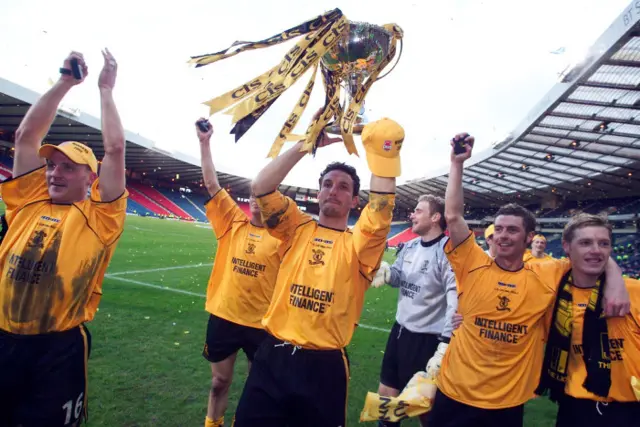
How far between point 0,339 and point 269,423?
60.8 inches

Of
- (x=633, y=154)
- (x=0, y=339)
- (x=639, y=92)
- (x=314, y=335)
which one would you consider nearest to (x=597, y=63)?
(x=639, y=92)

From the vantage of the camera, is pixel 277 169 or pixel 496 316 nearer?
pixel 277 169

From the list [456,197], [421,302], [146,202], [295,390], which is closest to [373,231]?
[456,197]

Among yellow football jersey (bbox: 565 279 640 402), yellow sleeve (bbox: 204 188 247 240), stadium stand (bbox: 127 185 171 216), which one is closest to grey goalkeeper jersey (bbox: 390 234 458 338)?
yellow football jersey (bbox: 565 279 640 402)

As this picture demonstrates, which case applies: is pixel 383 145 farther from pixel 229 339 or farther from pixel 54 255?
pixel 229 339

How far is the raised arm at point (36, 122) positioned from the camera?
2.32 metres

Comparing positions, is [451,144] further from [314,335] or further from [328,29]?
[314,335]

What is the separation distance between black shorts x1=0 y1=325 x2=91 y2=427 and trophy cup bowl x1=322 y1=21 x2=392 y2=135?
6.52 ft

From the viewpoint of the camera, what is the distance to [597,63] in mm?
11773

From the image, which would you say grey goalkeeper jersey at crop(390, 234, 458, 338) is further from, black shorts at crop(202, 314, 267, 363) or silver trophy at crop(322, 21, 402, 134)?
silver trophy at crop(322, 21, 402, 134)

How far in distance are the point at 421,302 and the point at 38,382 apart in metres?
2.87

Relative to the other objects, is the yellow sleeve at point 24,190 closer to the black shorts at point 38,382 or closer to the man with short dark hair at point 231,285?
the black shorts at point 38,382

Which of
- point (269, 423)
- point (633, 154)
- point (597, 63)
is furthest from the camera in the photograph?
point (633, 154)

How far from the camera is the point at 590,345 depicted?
2.26 meters
